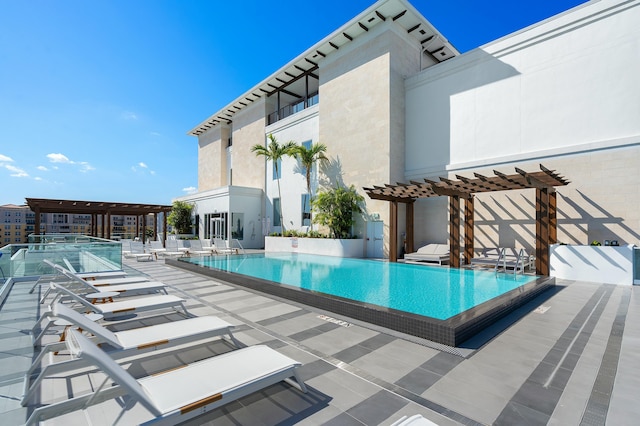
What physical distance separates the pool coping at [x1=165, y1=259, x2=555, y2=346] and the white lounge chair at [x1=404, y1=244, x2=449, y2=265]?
4865 mm

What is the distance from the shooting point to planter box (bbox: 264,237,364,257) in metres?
15.2

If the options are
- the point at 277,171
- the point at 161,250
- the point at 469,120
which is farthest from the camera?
the point at 277,171

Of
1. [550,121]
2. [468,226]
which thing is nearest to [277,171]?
[468,226]

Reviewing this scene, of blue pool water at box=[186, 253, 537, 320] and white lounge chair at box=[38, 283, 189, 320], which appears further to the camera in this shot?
blue pool water at box=[186, 253, 537, 320]

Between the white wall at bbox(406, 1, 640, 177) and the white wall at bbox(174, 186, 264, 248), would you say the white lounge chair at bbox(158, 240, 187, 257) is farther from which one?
the white wall at bbox(406, 1, 640, 177)

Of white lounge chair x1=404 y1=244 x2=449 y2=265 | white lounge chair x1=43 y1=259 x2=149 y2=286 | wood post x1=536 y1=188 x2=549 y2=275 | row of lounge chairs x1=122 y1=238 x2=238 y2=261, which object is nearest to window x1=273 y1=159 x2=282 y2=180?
row of lounge chairs x1=122 y1=238 x2=238 y2=261

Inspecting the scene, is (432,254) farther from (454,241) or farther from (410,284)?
(410,284)

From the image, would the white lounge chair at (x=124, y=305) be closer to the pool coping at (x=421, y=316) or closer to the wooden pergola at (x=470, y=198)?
the pool coping at (x=421, y=316)

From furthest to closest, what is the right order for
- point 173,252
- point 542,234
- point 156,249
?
point 173,252 → point 156,249 → point 542,234

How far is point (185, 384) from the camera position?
2.40m

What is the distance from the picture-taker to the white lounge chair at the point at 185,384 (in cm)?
198

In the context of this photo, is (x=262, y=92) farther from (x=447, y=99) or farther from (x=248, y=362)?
(x=248, y=362)

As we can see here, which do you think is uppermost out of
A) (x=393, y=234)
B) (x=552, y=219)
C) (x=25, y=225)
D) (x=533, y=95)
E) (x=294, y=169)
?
(x=533, y=95)

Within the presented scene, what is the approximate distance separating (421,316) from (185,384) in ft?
11.2
